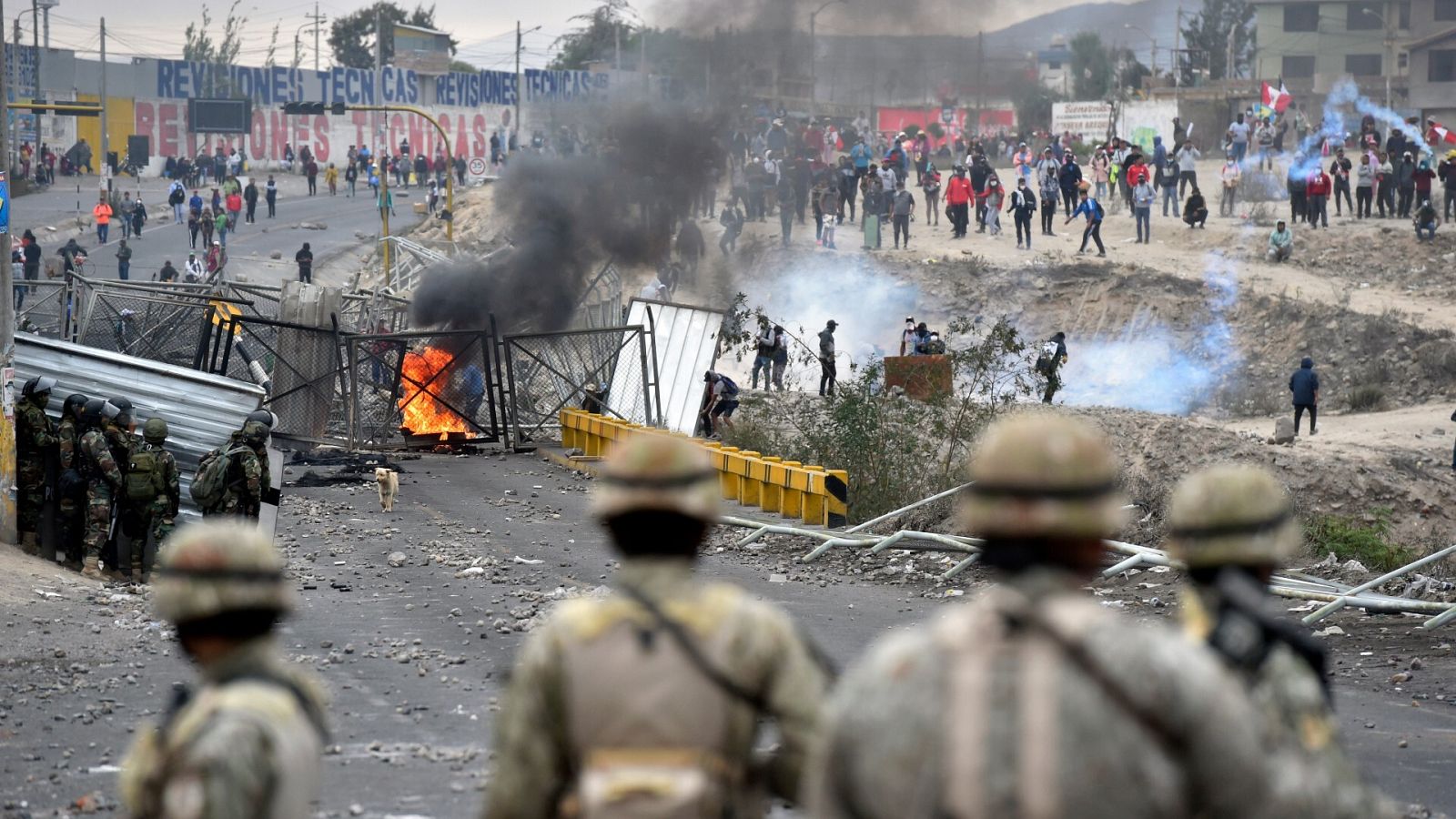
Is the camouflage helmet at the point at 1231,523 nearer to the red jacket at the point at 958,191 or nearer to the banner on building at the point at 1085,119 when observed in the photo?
the red jacket at the point at 958,191

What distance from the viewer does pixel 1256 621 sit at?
343cm

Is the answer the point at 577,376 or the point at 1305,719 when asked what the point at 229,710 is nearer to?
the point at 1305,719

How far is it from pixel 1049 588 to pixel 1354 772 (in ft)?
4.34

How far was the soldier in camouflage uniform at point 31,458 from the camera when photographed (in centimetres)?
1364

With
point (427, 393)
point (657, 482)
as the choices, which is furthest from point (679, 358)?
point (657, 482)

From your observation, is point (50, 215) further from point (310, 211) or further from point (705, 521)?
point (705, 521)

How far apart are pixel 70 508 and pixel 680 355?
32.8 feet

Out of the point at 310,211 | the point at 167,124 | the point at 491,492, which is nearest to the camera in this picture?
the point at 491,492

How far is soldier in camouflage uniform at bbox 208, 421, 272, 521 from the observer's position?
12.2 m

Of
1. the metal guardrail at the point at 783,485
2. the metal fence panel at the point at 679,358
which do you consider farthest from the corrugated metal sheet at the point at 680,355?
the metal guardrail at the point at 783,485

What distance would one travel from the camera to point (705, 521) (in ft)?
10.4

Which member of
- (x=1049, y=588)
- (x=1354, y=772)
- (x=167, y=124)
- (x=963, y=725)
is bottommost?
(x=1354, y=772)

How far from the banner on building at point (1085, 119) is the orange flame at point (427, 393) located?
2825 centimetres

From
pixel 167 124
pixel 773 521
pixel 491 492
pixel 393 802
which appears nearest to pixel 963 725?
pixel 393 802
